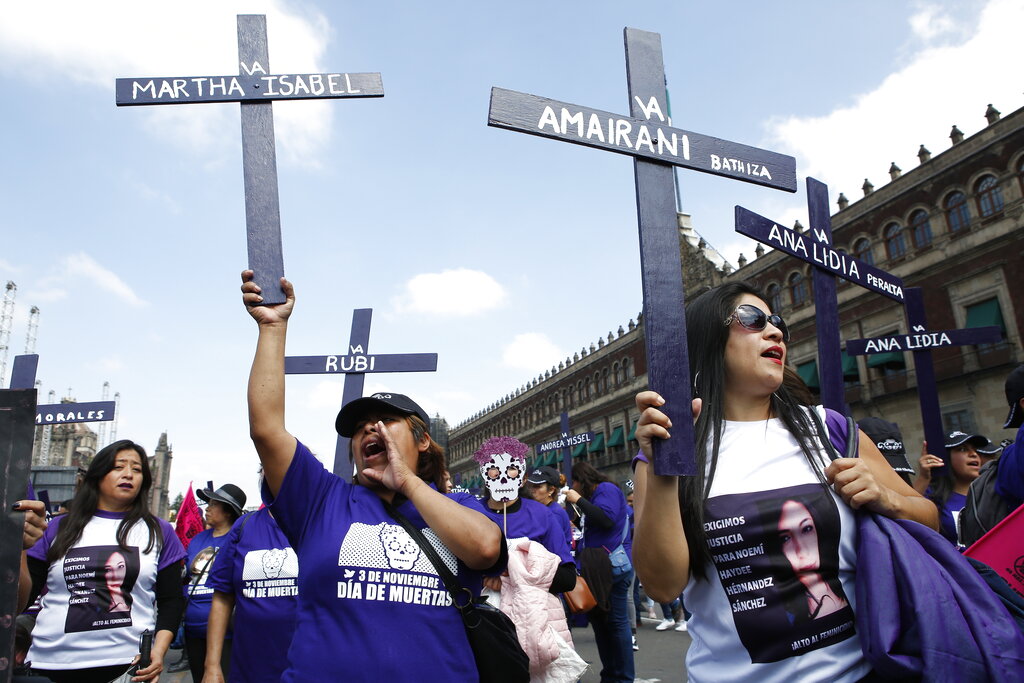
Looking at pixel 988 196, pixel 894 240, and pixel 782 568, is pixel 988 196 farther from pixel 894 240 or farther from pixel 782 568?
pixel 782 568

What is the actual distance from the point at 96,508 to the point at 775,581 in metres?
3.35

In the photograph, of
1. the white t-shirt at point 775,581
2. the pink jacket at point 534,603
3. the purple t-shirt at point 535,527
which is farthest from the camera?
the purple t-shirt at point 535,527

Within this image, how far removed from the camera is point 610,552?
6.41 meters

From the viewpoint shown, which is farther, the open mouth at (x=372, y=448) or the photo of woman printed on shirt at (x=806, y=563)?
the open mouth at (x=372, y=448)

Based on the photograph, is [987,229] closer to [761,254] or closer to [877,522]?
[761,254]

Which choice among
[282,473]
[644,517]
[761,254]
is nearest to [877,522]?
[644,517]

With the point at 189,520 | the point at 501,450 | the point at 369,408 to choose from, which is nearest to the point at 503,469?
the point at 501,450

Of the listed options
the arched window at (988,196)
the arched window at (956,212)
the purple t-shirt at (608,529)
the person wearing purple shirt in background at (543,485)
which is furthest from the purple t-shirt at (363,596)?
the arched window at (956,212)

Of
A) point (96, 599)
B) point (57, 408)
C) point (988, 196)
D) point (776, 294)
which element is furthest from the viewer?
point (776, 294)

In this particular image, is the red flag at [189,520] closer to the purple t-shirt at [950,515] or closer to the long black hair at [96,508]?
the long black hair at [96,508]

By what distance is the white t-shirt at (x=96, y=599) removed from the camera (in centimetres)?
326

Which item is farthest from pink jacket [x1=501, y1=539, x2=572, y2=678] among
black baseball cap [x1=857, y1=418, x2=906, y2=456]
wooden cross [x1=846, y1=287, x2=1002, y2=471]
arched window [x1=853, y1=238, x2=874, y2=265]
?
arched window [x1=853, y1=238, x2=874, y2=265]

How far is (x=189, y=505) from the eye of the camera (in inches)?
402

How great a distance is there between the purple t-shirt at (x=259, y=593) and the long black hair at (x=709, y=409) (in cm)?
202
